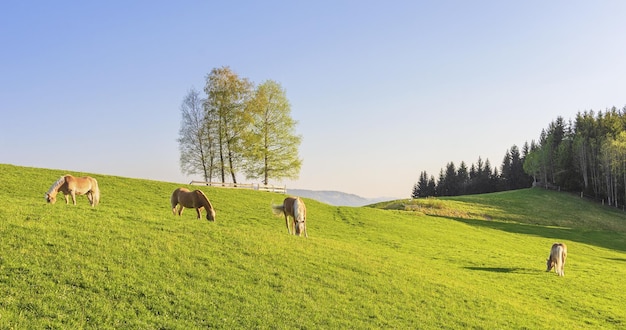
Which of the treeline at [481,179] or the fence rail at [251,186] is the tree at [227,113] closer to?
the fence rail at [251,186]

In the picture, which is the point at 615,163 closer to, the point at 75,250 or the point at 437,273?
the point at 437,273

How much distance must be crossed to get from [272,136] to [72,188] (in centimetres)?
3498

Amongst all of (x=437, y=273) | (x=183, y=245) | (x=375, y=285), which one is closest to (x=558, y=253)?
(x=437, y=273)

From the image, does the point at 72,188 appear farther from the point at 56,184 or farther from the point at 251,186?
the point at 251,186

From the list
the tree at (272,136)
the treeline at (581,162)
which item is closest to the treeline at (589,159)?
the treeline at (581,162)

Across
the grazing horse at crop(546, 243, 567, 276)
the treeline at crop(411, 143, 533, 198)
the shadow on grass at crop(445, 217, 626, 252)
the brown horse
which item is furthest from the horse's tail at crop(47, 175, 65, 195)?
the treeline at crop(411, 143, 533, 198)

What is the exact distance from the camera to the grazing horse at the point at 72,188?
1766 centimetres

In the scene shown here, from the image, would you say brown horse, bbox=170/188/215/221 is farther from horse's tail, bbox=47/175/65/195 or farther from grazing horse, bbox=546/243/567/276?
grazing horse, bbox=546/243/567/276

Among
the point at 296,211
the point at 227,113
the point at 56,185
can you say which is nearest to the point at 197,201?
the point at 296,211

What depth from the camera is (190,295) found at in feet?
34.8

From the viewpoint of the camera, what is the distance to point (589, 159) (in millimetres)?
87000

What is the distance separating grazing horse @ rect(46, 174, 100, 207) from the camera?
17.7 m

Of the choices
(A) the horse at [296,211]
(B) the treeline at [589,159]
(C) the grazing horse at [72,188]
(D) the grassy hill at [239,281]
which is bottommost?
(D) the grassy hill at [239,281]

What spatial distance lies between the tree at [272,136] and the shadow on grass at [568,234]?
75.2 feet
